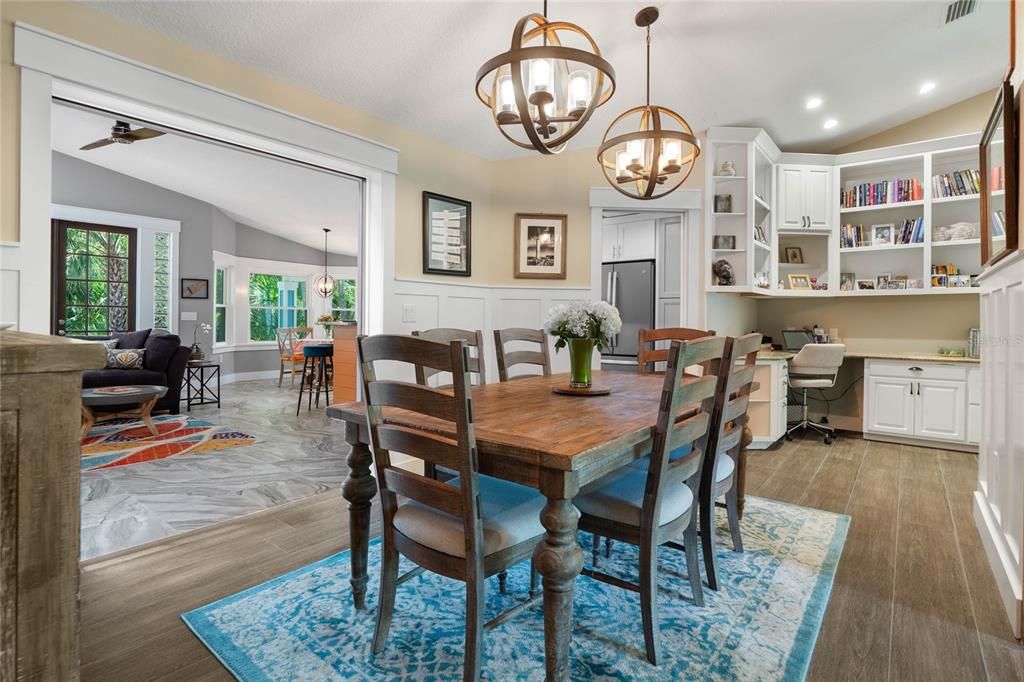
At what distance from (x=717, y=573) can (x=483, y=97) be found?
219 centimetres

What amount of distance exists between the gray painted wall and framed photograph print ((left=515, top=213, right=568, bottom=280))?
5438 millimetres

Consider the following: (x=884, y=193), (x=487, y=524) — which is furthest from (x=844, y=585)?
(x=884, y=193)

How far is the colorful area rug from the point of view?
13.0 feet

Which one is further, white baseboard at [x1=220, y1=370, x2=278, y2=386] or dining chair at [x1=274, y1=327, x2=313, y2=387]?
white baseboard at [x1=220, y1=370, x2=278, y2=386]

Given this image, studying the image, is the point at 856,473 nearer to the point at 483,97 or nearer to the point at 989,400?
the point at 989,400

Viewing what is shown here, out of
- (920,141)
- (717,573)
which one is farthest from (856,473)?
(920,141)

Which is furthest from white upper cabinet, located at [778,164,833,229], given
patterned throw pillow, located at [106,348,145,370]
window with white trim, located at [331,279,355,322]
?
window with white trim, located at [331,279,355,322]

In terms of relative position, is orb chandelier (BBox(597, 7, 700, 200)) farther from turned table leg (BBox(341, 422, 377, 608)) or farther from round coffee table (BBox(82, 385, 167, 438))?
round coffee table (BBox(82, 385, 167, 438))

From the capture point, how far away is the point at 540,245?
14.5 feet

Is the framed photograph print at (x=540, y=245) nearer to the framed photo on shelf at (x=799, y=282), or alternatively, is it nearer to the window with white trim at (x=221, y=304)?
the framed photo on shelf at (x=799, y=282)

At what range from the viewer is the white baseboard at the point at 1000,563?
1.79 meters

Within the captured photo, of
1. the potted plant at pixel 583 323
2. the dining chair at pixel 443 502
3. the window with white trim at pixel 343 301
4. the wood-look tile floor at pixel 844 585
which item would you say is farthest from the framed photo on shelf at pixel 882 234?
the window with white trim at pixel 343 301

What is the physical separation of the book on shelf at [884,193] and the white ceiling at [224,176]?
4550mm

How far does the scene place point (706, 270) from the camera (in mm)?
4227
